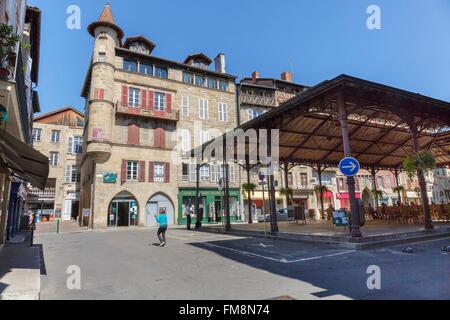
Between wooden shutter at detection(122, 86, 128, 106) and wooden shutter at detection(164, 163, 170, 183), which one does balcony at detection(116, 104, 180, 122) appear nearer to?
wooden shutter at detection(122, 86, 128, 106)

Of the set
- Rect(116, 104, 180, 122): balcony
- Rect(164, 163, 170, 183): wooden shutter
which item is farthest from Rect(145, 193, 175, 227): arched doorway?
Rect(116, 104, 180, 122): balcony

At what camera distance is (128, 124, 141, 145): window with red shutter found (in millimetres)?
25500

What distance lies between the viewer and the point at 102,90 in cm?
2438

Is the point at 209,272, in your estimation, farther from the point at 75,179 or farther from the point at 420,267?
the point at 75,179

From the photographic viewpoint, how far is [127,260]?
24.5ft

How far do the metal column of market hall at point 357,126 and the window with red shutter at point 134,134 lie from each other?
10010mm

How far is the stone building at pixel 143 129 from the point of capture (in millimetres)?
24062

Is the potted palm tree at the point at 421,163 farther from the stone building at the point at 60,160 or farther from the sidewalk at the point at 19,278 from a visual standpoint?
the stone building at the point at 60,160

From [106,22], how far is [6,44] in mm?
24173

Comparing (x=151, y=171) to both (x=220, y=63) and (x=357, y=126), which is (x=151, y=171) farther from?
(x=357, y=126)

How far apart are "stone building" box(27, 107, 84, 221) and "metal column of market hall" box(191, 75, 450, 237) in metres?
25.2

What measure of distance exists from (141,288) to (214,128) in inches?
1001
